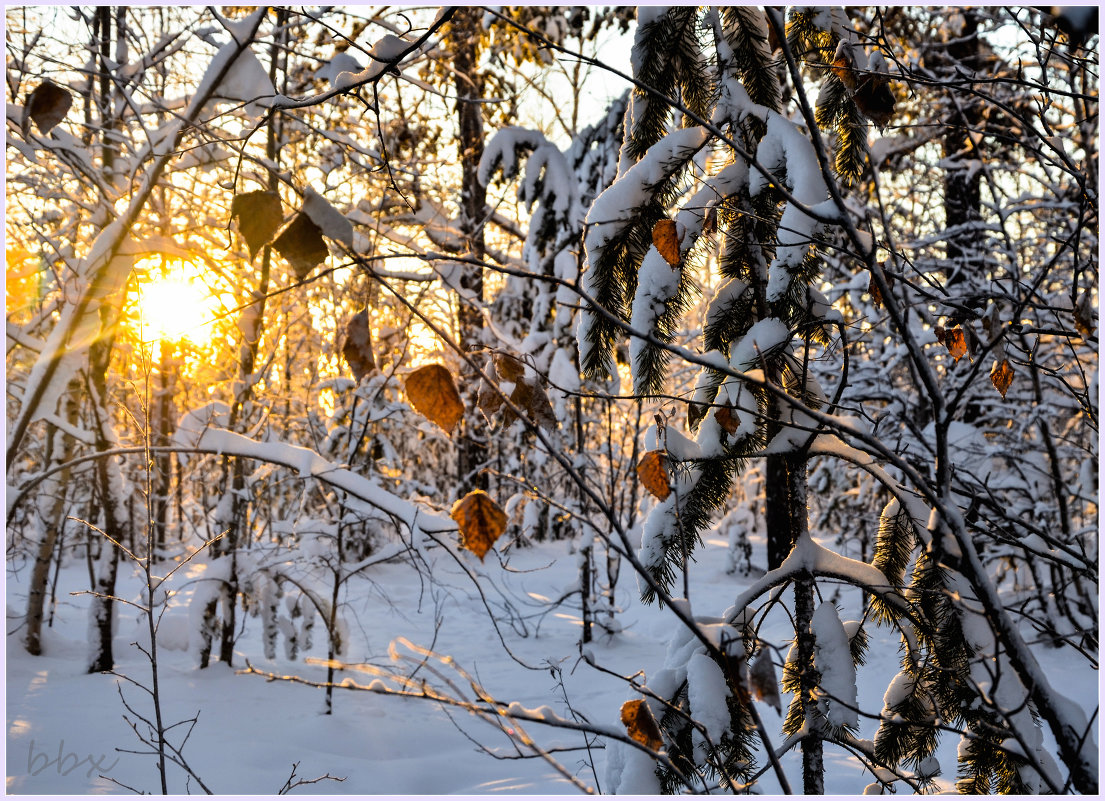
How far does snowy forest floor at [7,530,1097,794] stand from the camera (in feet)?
12.1

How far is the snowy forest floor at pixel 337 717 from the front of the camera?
3.70 meters

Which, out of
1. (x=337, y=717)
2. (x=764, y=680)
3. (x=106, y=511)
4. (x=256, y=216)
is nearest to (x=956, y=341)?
(x=764, y=680)

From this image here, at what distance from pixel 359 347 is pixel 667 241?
0.63m

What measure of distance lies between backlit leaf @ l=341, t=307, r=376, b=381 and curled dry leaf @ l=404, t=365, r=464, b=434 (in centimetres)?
10

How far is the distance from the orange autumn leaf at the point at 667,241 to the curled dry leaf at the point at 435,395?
1.60 ft

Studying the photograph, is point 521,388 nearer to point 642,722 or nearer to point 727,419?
point 727,419

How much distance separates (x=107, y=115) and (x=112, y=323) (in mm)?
3606

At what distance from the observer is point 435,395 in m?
1.28

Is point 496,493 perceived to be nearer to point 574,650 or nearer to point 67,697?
point 574,650

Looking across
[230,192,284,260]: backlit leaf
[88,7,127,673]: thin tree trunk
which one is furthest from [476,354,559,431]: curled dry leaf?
[88,7,127,673]: thin tree trunk

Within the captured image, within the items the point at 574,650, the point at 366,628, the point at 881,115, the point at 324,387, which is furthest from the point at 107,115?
the point at 881,115

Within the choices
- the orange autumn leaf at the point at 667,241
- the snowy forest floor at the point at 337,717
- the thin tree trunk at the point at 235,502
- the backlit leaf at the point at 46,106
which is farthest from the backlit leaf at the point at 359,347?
the thin tree trunk at the point at 235,502

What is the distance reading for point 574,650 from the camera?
22.5 feet

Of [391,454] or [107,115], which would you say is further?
[391,454]
